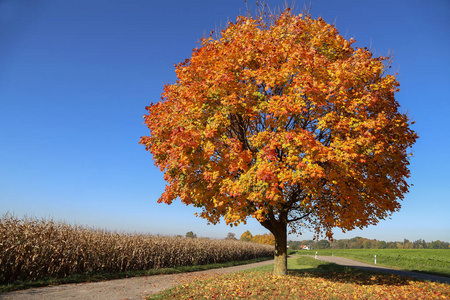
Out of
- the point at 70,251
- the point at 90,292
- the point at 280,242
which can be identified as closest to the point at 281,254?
the point at 280,242

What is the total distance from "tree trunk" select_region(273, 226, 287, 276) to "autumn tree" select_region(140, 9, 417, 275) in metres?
1.74

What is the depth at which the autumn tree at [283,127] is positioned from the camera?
9586 millimetres

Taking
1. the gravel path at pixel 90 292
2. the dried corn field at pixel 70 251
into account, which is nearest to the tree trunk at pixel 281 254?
the gravel path at pixel 90 292

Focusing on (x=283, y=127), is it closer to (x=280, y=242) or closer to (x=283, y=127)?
(x=283, y=127)

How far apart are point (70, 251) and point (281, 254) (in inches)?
424

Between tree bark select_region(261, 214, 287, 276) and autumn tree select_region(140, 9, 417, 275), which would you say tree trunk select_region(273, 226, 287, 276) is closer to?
tree bark select_region(261, 214, 287, 276)

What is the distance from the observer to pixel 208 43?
12.9 m

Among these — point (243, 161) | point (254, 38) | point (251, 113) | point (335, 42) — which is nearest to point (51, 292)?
point (243, 161)

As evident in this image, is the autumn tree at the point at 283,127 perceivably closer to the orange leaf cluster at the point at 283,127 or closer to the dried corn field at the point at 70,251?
the orange leaf cluster at the point at 283,127

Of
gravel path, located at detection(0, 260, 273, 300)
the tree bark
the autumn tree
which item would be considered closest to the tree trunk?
the tree bark

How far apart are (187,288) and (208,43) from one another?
1096 cm

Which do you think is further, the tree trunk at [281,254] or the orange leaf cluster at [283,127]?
the tree trunk at [281,254]

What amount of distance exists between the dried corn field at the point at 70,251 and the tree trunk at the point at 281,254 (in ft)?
31.7

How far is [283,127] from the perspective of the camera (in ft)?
34.2
